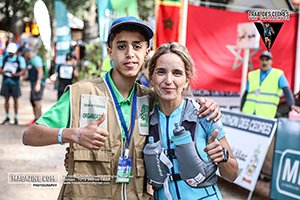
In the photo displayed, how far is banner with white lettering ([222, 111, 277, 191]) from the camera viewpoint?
6070 mm

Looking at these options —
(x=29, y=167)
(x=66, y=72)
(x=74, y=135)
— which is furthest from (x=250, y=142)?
(x=66, y=72)

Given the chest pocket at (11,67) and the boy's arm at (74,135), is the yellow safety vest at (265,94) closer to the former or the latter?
the boy's arm at (74,135)

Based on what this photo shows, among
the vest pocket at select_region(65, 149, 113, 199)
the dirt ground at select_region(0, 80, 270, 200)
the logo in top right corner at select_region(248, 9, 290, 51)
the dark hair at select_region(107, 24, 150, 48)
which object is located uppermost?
the logo in top right corner at select_region(248, 9, 290, 51)

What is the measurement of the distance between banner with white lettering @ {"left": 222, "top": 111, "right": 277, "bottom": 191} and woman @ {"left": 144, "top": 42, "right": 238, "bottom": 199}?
12.5ft

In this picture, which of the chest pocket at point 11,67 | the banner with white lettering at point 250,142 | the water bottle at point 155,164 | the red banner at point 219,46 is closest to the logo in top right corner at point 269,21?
the water bottle at point 155,164

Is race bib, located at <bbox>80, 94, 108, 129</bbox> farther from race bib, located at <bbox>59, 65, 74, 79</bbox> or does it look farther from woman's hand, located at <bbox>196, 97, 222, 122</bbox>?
race bib, located at <bbox>59, 65, 74, 79</bbox>

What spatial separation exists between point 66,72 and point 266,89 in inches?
220

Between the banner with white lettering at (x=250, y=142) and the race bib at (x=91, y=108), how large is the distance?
4078 mm

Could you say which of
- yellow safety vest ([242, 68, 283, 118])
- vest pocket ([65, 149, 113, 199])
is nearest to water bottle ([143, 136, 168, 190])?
vest pocket ([65, 149, 113, 199])

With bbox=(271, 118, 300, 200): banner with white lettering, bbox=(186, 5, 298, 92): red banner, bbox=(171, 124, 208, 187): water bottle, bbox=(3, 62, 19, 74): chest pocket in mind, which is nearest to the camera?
bbox=(171, 124, 208, 187): water bottle

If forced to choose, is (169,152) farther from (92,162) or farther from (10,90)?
(10,90)

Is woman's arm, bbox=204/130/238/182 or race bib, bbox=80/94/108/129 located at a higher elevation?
race bib, bbox=80/94/108/129

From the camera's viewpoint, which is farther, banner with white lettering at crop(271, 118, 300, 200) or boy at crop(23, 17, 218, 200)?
banner with white lettering at crop(271, 118, 300, 200)

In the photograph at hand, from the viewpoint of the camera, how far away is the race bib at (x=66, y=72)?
11461 millimetres
